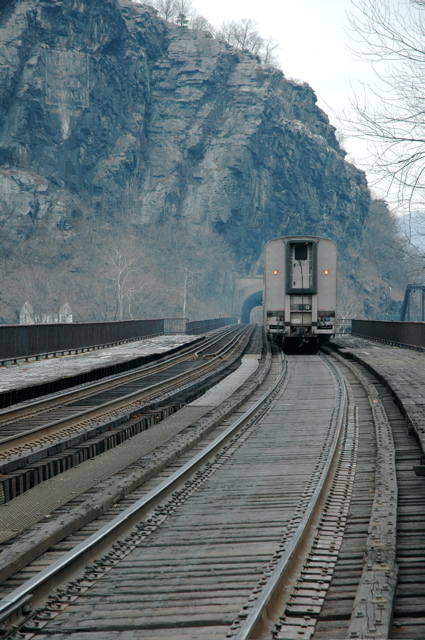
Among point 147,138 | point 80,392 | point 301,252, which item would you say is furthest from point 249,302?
point 80,392

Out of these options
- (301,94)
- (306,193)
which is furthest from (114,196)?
(301,94)

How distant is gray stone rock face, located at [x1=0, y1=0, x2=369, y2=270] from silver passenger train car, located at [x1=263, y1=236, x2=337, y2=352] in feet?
243

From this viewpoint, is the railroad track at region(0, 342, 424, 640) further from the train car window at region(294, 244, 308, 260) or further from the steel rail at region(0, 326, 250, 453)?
the train car window at region(294, 244, 308, 260)

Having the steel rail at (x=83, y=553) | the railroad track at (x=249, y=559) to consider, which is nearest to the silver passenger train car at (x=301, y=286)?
the railroad track at (x=249, y=559)

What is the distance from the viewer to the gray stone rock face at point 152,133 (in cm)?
9962

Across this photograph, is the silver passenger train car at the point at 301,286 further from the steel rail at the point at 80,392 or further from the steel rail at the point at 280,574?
the steel rail at the point at 280,574

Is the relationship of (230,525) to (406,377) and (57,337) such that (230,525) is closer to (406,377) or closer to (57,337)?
(406,377)

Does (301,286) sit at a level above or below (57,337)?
above

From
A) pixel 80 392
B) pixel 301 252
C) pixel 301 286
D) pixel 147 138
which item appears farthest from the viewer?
pixel 147 138

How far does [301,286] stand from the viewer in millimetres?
26906

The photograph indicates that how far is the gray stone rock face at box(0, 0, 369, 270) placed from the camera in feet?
327

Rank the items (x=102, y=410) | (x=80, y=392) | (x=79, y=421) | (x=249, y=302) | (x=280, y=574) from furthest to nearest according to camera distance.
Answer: (x=249, y=302) < (x=80, y=392) < (x=102, y=410) < (x=79, y=421) < (x=280, y=574)

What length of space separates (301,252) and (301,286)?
1354 mm

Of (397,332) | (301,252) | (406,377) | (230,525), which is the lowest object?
(230,525)
